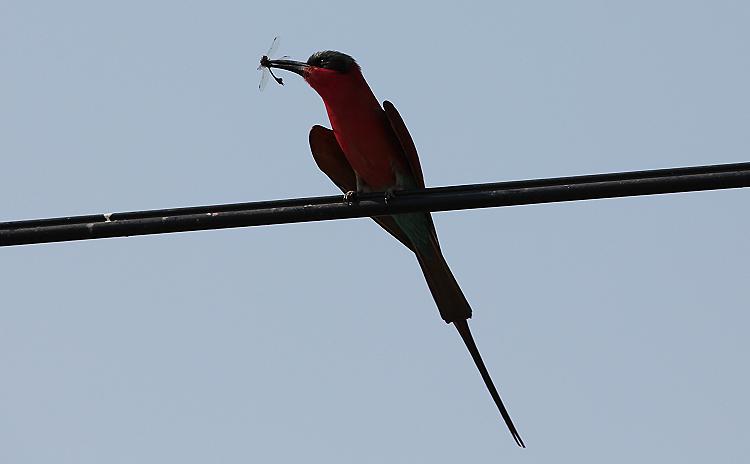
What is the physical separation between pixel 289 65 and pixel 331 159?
509mm

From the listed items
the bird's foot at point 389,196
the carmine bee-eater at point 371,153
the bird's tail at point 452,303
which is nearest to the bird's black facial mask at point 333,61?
the carmine bee-eater at point 371,153

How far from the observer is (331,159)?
20.2 feet

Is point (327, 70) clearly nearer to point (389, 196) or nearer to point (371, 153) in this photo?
point (371, 153)

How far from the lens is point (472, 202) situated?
3672 mm

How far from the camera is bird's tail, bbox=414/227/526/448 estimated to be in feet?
16.9

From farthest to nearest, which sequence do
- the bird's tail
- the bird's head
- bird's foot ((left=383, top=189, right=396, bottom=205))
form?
the bird's head
the bird's tail
bird's foot ((left=383, top=189, right=396, bottom=205))

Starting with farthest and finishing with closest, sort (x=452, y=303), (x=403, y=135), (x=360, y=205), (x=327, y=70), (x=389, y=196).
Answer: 1. (x=327, y=70)
2. (x=403, y=135)
3. (x=452, y=303)
4. (x=389, y=196)
5. (x=360, y=205)

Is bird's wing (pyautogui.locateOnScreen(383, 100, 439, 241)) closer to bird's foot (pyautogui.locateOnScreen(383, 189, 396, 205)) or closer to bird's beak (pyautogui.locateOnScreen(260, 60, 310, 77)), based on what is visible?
bird's beak (pyautogui.locateOnScreen(260, 60, 310, 77))

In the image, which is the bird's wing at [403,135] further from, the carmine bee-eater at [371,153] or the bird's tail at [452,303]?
the bird's tail at [452,303]

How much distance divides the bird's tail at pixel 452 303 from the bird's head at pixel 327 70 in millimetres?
998

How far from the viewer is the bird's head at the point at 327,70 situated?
6.07 m

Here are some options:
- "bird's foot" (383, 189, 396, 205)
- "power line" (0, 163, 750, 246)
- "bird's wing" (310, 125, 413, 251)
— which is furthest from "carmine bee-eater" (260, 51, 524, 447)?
"power line" (0, 163, 750, 246)

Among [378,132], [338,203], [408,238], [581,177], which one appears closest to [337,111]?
[378,132]

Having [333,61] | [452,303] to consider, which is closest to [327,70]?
[333,61]
